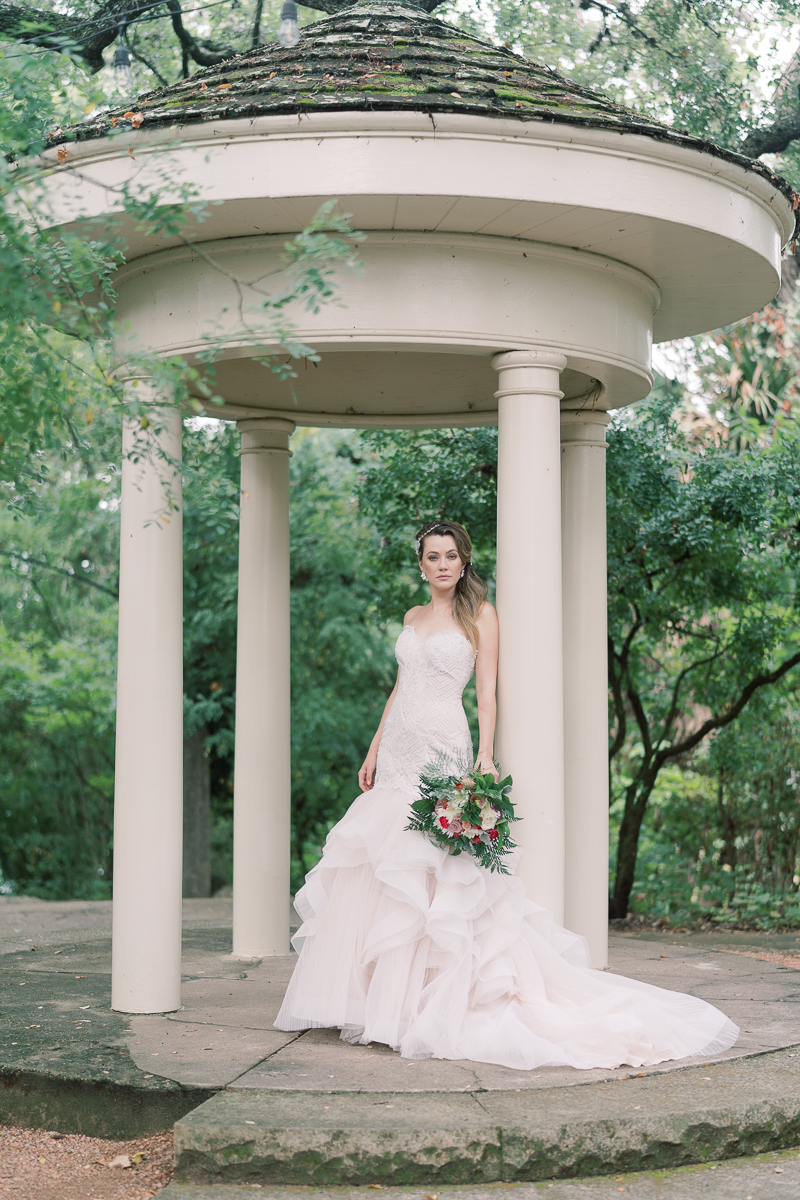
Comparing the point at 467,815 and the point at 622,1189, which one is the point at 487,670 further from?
the point at 622,1189

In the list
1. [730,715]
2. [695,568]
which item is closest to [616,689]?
[730,715]

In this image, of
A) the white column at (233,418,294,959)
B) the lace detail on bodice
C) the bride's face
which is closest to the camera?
the lace detail on bodice

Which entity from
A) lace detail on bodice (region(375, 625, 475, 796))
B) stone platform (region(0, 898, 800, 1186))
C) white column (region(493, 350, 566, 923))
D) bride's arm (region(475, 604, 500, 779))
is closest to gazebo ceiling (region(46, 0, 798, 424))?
white column (region(493, 350, 566, 923))

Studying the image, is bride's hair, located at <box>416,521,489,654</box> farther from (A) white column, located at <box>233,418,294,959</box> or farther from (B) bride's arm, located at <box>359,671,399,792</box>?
(A) white column, located at <box>233,418,294,959</box>

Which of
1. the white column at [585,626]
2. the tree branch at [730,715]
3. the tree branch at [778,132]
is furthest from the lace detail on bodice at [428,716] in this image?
the tree branch at [778,132]

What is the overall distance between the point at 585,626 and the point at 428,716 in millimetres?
1936

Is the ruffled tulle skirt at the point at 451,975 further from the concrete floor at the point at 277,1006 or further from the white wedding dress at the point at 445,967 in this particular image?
the concrete floor at the point at 277,1006

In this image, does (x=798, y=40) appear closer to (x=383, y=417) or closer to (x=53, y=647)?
(x=383, y=417)

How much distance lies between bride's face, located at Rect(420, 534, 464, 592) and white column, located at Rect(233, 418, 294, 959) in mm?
2224

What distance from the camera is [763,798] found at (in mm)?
11586

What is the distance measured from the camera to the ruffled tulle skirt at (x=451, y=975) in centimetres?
499

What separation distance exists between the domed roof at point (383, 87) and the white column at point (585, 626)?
6.40ft

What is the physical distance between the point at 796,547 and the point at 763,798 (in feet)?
10.00

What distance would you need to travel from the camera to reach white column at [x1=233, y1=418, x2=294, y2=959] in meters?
7.79
